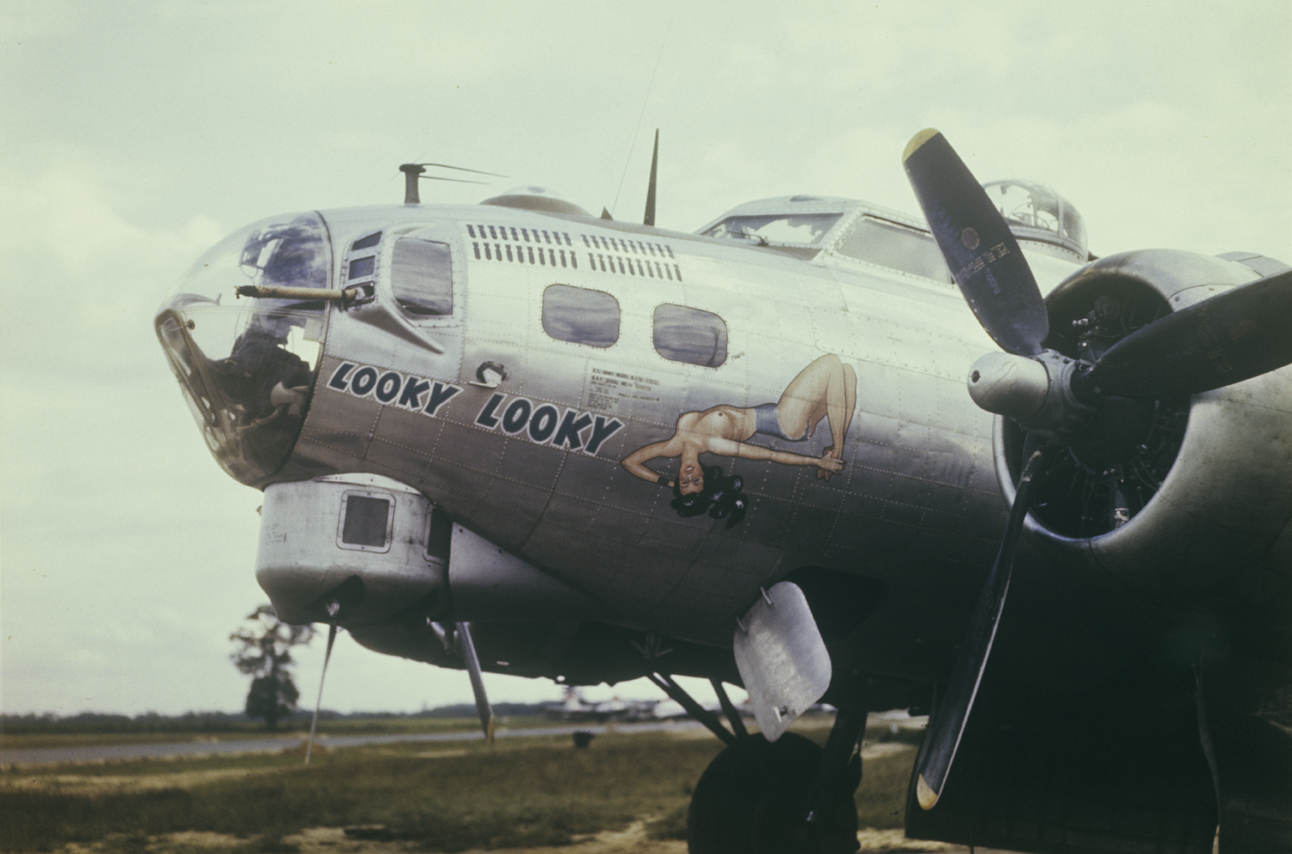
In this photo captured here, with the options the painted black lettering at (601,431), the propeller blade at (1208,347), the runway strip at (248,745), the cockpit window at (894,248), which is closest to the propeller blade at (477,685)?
the painted black lettering at (601,431)

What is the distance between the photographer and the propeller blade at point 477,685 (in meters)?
7.43

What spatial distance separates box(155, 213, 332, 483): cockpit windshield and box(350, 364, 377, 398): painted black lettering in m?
0.24

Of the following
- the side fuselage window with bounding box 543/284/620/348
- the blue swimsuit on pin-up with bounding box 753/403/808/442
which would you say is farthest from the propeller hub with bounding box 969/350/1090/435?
the side fuselage window with bounding box 543/284/620/348

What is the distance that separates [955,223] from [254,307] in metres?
4.44

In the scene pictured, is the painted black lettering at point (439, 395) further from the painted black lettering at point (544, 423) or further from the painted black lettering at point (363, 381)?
the painted black lettering at point (544, 423)

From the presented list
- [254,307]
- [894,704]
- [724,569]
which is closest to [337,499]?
[254,307]

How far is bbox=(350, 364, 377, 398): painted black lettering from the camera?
263 inches

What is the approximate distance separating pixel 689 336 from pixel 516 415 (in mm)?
1209

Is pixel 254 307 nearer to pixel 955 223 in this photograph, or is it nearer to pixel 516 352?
pixel 516 352

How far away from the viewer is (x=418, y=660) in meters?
9.25

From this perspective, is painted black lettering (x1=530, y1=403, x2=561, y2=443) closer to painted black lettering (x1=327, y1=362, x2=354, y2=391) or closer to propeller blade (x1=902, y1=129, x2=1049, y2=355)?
painted black lettering (x1=327, y1=362, x2=354, y2=391)

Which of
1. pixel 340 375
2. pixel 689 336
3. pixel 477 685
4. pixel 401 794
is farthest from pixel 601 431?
pixel 401 794

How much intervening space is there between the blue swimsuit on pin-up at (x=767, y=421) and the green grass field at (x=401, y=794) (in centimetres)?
856

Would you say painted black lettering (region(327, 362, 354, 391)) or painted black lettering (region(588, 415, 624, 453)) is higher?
painted black lettering (region(327, 362, 354, 391))
